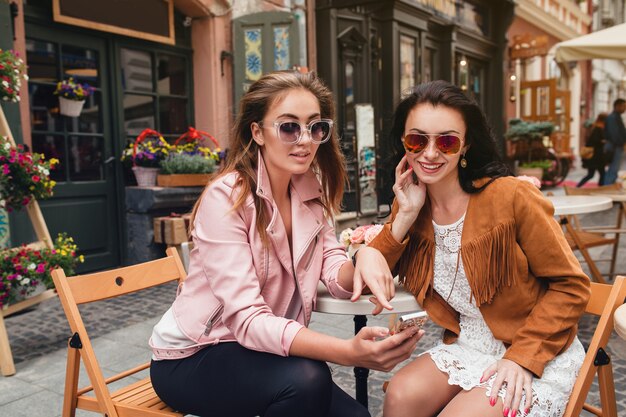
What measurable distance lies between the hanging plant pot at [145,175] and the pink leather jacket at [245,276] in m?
4.48

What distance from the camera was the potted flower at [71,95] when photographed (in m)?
5.69

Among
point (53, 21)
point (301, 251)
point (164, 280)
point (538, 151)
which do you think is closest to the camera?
point (301, 251)

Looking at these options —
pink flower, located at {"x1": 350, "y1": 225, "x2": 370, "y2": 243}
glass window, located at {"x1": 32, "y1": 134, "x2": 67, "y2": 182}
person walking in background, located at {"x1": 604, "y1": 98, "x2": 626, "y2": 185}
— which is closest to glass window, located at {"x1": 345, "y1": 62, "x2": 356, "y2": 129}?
glass window, located at {"x1": 32, "y1": 134, "x2": 67, "y2": 182}

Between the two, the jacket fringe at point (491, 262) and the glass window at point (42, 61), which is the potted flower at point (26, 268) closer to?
the glass window at point (42, 61)

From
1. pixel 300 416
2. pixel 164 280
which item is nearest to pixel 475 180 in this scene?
Answer: pixel 300 416

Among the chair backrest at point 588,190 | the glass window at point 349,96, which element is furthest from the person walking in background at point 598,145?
the chair backrest at point 588,190

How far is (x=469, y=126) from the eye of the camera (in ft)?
6.41

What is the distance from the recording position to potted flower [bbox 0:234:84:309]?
3641mm

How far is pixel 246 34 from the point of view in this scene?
286 inches

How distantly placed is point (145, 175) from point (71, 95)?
107cm

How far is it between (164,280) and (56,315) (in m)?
2.85

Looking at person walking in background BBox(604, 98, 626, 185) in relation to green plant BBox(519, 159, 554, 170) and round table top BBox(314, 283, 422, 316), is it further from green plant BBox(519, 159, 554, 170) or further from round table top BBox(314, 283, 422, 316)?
round table top BBox(314, 283, 422, 316)

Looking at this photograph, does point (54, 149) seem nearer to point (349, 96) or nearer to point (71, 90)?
point (71, 90)

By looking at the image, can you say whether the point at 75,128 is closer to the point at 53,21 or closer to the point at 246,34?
the point at 53,21
